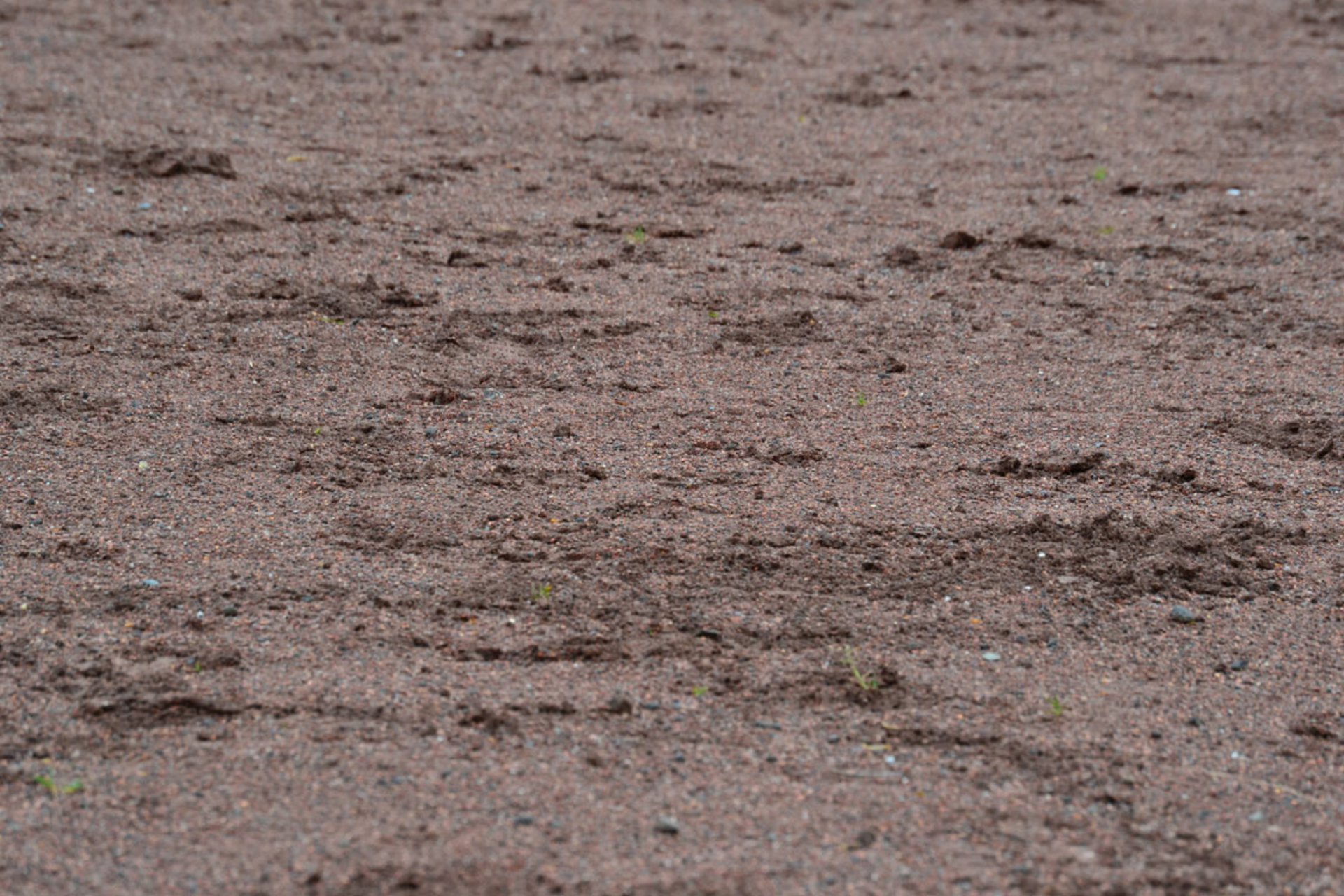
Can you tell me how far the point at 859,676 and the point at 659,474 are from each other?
880mm

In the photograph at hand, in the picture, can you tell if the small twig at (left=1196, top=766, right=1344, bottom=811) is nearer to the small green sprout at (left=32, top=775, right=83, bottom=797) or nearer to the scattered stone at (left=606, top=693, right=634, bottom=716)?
the scattered stone at (left=606, top=693, right=634, bottom=716)

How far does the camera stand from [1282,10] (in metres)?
7.23

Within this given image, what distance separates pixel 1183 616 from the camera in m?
2.97

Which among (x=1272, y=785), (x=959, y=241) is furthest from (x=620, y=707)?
(x=959, y=241)

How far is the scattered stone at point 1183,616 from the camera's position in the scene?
2.97 metres

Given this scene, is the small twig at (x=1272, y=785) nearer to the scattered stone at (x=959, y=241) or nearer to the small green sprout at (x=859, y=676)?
the small green sprout at (x=859, y=676)

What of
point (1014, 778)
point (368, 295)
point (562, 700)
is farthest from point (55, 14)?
point (1014, 778)

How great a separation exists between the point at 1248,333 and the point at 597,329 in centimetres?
199

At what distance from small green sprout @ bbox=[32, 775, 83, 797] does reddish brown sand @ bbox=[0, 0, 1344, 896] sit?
2 cm

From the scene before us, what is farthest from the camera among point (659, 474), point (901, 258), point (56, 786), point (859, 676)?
point (901, 258)

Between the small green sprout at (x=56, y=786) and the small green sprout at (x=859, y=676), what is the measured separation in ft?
4.70

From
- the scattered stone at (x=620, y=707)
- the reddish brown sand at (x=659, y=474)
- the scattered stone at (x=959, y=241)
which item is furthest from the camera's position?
the scattered stone at (x=959, y=241)

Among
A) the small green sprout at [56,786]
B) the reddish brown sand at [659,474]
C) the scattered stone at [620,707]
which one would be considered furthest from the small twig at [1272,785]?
the small green sprout at [56,786]

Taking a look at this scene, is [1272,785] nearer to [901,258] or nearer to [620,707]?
[620,707]
